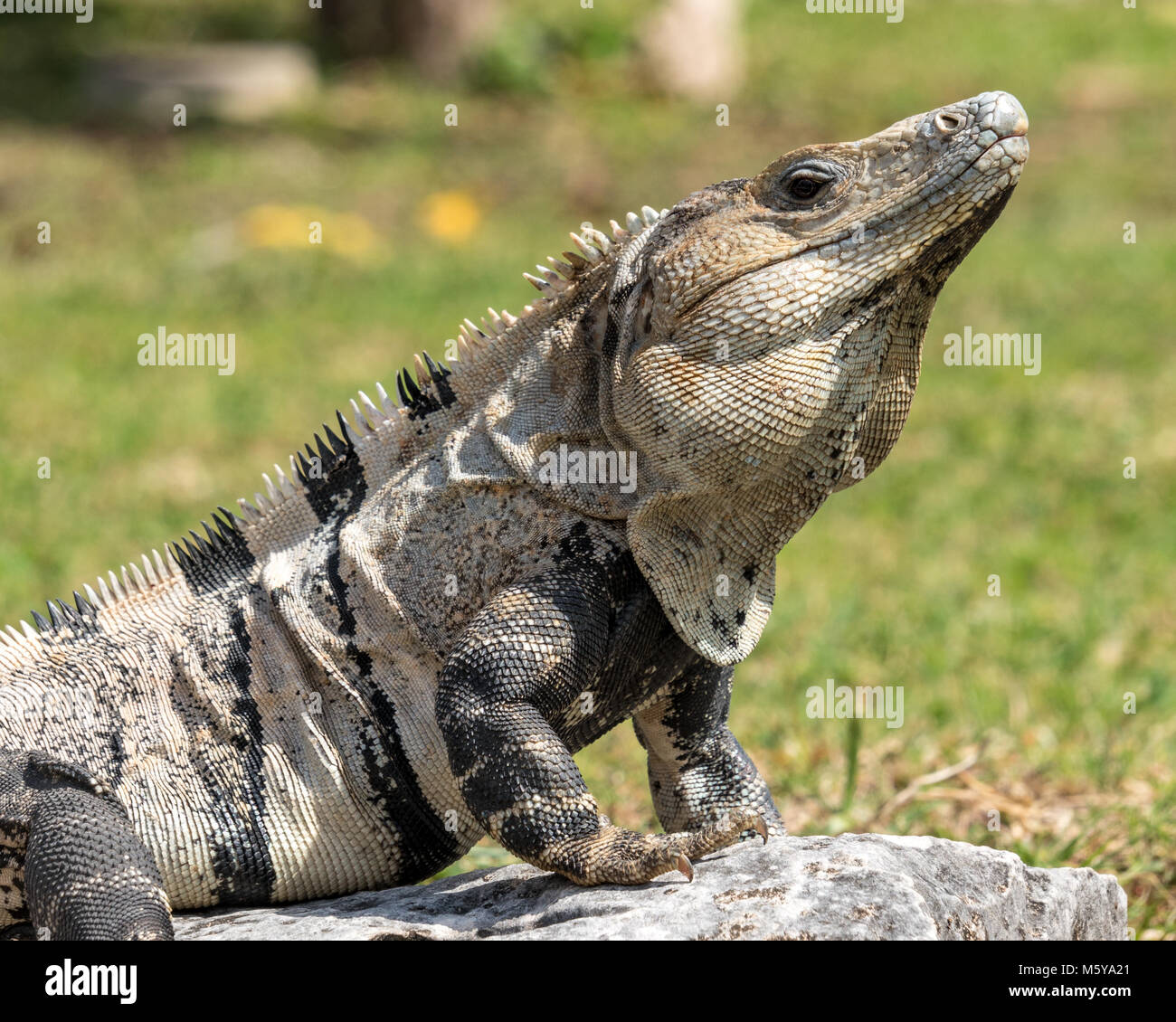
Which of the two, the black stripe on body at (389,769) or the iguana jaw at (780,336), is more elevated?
the iguana jaw at (780,336)

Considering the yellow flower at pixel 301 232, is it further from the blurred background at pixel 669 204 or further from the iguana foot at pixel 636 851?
the iguana foot at pixel 636 851

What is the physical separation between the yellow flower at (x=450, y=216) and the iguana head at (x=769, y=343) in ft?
37.5

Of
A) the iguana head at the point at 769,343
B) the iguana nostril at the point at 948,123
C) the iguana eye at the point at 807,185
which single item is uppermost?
the iguana nostril at the point at 948,123

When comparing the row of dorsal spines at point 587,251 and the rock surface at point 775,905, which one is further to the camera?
the row of dorsal spines at point 587,251

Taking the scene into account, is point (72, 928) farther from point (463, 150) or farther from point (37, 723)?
point (463, 150)

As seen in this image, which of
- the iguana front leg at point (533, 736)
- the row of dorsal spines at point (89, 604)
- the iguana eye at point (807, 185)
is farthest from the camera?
the row of dorsal spines at point (89, 604)

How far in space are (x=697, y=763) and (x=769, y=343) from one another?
55.1 inches

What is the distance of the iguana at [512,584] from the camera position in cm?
354

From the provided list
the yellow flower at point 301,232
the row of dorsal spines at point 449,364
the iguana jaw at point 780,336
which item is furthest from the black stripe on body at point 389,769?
the yellow flower at point 301,232

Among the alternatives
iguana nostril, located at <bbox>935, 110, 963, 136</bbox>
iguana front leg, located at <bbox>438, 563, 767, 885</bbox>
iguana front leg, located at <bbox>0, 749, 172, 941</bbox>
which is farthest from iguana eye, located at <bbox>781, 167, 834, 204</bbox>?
iguana front leg, located at <bbox>0, 749, 172, 941</bbox>

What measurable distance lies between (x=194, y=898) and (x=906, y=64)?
17776mm

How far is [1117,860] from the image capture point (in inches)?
199

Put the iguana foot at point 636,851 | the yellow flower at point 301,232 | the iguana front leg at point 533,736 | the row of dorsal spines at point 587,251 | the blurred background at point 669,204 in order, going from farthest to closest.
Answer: the yellow flower at point 301,232
the blurred background at point 669,204
the row of dorsal spines at point 587,251
the iguana front leg at point 533,736
the iguana foot at point 636,851
